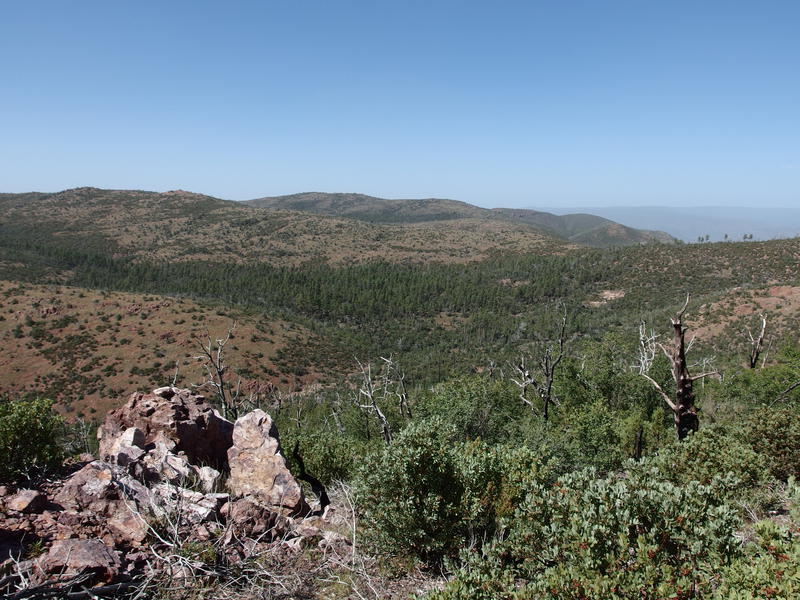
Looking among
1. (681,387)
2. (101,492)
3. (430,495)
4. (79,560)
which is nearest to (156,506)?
(101,492)

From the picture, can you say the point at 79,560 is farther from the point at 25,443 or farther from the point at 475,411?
the point at 475,411

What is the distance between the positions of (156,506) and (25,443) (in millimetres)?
4335

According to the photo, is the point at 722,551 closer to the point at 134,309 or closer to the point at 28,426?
the point at 28,426

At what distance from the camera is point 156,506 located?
7.88m

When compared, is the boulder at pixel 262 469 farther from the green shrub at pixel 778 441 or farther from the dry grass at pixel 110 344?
the dry grass at pixel 110 344

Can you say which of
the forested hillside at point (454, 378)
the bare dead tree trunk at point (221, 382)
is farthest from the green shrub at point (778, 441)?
the bare dead tree trunk at point (221, 382)

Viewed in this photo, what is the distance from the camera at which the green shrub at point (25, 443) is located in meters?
9.27

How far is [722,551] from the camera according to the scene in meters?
5.38

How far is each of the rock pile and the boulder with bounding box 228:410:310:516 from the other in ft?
0.09

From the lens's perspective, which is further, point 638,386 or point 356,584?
point 638,386

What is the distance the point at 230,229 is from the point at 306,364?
10927 centimetres

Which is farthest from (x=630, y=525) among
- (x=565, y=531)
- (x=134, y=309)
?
(x=134, y=309)

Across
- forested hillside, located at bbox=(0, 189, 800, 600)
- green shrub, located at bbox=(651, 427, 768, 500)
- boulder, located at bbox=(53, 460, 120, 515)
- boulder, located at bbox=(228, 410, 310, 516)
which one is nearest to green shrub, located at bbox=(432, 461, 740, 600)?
forested hillside, located at bbox=(0, 189, 800, 600)

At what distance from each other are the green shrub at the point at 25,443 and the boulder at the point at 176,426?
1474 millimetres
